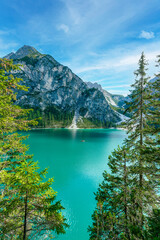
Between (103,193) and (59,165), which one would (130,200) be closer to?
(103,193)

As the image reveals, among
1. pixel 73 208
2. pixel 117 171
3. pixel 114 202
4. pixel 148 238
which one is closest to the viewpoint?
pixel 148 238

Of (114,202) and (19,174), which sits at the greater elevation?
(19,174)

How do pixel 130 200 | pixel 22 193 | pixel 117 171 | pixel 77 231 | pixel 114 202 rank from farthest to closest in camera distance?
pixel 77 231
pixel 117 171
pixel 114 202
pixel 130 200
pixel 22 193

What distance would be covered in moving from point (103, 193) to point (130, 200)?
2.86 meters

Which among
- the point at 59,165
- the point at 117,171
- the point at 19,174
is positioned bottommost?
the point at 59,165

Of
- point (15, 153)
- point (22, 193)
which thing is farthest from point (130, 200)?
point (15, 153)

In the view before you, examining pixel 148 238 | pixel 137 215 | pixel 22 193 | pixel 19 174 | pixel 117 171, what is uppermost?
pixel 19 174

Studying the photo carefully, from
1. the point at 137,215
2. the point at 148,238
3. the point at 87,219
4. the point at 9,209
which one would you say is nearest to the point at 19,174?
the point at 9,209

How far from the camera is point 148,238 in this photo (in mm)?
3428

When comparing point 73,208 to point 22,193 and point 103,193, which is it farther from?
point 22,193

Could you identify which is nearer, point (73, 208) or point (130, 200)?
point (130, 200)

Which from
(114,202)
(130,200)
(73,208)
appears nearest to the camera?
(130,200)

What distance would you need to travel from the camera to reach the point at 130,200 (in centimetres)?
852

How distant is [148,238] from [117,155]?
24.1ft
